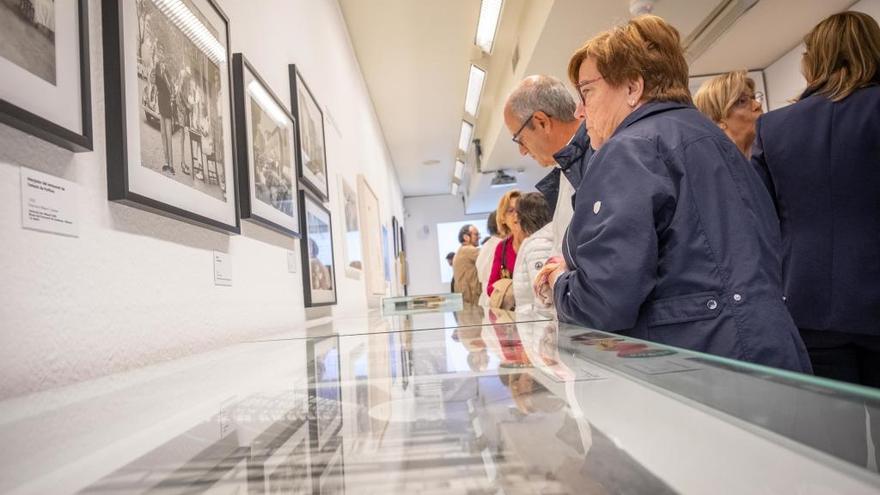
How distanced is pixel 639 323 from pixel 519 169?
695cm

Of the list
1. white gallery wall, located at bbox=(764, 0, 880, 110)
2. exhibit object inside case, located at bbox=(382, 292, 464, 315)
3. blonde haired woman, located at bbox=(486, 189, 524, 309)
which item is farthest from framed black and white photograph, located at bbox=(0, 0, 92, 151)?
white gallery wall, located at bbox=(764, 0, 880, 110)

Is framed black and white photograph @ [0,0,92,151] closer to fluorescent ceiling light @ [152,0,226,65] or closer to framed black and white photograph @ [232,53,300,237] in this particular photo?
fluorescent ceiling light @ [152,0,226,65]

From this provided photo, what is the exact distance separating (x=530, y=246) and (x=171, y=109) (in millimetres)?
1501

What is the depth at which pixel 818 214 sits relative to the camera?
140cm

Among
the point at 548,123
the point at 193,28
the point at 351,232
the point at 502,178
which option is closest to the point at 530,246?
the point at 548,123

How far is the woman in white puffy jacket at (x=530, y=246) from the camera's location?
2158 mm

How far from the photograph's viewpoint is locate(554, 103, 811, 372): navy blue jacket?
0.86 meters

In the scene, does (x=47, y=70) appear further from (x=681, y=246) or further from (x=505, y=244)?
(x=505, y=244)

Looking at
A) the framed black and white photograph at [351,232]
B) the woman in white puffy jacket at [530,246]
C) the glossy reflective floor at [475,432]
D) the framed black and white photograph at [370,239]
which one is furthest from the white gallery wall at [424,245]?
the glossy reflective floor at [475,432]

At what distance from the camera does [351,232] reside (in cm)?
358

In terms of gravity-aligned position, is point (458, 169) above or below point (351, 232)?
above

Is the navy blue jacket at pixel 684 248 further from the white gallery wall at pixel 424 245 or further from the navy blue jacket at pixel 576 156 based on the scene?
the white gallery wall at pixel 424 245

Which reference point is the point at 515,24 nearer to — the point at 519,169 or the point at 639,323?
the point at 519,169

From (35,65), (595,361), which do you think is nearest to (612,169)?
(595,361)
